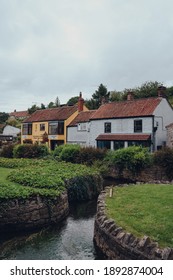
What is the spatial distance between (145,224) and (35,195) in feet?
22.4

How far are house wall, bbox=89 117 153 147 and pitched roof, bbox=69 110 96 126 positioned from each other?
8.10 feet

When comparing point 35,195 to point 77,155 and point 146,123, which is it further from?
point 146,123

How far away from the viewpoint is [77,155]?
3566 cm

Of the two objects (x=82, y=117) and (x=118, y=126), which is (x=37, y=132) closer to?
(x=82, y=117)

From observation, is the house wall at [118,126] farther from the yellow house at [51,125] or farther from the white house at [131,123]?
the yellow house at [51,125]

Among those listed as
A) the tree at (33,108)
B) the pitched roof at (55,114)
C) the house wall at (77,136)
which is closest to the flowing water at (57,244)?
the house wall at (77,136)

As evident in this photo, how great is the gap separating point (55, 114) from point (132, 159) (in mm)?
25376

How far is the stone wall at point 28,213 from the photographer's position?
14.8 meters

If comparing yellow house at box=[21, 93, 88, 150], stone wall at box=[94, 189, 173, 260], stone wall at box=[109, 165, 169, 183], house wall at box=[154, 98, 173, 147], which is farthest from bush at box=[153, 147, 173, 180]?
yellow house at box=[21, 93, 88, 150]

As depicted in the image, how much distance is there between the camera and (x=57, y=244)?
45.1 feet

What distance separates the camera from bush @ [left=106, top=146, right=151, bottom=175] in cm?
2962

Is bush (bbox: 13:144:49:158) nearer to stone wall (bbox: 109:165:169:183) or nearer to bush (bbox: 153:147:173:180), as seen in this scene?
stone wall (bbox: 109:165:169:183)

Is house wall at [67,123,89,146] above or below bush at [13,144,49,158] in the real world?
above

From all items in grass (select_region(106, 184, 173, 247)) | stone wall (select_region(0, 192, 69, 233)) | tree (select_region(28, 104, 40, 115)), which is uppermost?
tree (select_region(28, 104, 40, 115))
